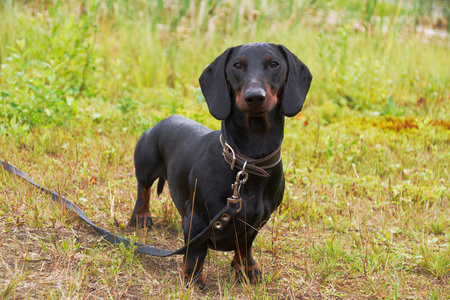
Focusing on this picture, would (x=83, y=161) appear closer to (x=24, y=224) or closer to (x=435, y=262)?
(x=24, y=224)

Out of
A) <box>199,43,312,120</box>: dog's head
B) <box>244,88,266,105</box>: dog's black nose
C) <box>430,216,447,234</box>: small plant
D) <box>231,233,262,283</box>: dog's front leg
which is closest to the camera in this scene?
<box>244,88,266,105</box>: dog's black nose

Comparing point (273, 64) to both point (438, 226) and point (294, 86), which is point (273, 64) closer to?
point (294, 86)

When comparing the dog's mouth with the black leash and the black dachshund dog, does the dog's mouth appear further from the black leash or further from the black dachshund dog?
the black leash

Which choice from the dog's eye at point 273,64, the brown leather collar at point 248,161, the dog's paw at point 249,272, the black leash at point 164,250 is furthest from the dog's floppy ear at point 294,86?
the dog's paw at point 249,272

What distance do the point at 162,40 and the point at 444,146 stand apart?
4.55 m

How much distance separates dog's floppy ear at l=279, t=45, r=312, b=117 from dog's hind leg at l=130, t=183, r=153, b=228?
1377mm

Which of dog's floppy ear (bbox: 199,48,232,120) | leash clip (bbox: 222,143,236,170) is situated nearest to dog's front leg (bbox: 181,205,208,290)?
leash clip (bbox: 222,143,236,170)

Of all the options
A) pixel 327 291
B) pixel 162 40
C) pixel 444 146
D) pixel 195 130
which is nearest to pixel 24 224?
pixel 195 130

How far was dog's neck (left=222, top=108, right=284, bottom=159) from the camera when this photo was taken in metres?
2.40

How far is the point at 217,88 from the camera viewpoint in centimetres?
248

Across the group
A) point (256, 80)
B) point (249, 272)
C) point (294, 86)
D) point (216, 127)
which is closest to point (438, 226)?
point (249, 272)

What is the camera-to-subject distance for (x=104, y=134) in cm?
482

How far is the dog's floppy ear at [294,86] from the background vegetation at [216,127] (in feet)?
2.58

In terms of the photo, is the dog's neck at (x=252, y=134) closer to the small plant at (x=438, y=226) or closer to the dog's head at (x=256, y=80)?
the dog's head at (x=256, y=80)
